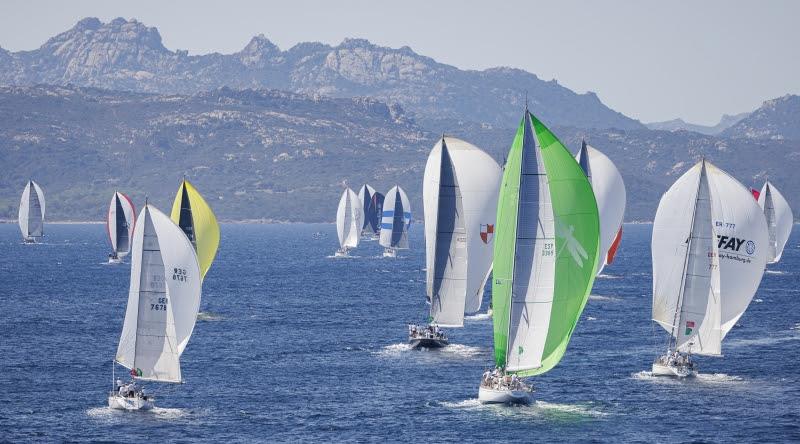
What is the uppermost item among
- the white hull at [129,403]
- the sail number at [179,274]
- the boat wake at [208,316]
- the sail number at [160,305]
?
the sail number at [179,274]

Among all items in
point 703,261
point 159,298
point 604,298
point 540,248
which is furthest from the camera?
point 604,298

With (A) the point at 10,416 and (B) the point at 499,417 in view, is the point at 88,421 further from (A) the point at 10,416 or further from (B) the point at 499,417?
(B) the point at 499,417

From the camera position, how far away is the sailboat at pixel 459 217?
3469 inches

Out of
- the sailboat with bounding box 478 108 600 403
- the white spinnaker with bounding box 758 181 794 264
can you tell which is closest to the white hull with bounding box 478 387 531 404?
the sailboat with bounding box 478 108 600 403

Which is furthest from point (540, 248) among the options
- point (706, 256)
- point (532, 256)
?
point (706, 256)

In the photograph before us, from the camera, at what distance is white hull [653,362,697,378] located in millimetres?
81062

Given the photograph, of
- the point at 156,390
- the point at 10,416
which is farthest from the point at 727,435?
the point at 10,416

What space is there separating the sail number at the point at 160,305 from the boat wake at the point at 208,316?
149 ft

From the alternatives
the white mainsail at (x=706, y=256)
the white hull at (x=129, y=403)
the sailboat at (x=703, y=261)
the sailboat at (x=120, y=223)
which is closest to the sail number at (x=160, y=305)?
the white hull at (x=129, y=403)

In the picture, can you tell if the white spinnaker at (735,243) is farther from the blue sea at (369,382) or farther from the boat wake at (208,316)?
the boat wake at (208,316)

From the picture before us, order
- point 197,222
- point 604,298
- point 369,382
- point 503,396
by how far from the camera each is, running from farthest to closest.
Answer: point 604,298, point 197,222, point 369,382, point 503,396

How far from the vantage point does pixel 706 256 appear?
7994 centimetres

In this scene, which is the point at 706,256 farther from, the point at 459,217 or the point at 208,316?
the point at 208,316

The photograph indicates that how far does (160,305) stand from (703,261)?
110 ft
